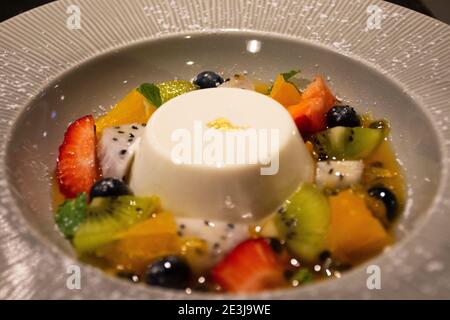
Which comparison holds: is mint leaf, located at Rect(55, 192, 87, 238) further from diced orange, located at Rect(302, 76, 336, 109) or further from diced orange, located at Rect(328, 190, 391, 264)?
diced orange, located at Rect(302, 76, 336, 109)

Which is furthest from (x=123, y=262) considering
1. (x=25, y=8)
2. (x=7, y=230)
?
(x=25, y=8)

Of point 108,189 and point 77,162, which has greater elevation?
point 77,162

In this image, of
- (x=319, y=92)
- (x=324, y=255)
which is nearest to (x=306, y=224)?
(x=324, y=255)

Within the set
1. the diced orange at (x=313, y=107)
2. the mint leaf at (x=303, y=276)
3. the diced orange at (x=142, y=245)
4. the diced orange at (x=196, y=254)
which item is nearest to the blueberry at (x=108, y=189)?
the diced orange at (x=142, y=245)

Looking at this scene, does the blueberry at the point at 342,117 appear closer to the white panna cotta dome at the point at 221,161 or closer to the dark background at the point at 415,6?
the white panna cotta dome at the point at 221,161

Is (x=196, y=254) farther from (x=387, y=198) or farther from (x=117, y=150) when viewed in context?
(x=387, y=198)

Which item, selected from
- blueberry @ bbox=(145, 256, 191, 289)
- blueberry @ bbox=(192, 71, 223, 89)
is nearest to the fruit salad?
blueberry @ bbox=(145, 256, 191, 289)
